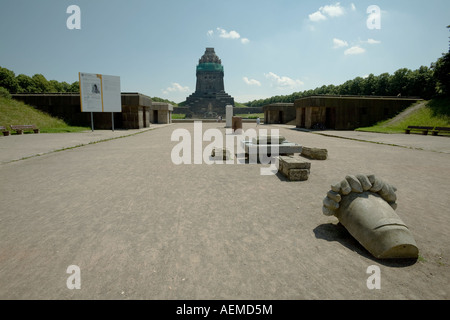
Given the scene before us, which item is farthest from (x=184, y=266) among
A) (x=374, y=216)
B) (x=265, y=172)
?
(x=265, y=172)

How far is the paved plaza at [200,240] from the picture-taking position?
270 centimetres

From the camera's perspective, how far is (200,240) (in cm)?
374

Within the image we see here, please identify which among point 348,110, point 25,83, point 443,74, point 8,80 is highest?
point 25,83

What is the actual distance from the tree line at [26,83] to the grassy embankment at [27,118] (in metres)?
25.4

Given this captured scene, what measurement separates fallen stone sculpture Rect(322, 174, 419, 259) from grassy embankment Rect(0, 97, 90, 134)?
27030 mm

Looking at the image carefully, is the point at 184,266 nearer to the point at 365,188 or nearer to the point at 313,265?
the point at 313,265

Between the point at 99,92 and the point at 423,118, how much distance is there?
34.6 meters

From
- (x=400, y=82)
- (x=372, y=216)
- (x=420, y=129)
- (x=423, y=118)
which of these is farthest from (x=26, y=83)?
(x=400, y=82)

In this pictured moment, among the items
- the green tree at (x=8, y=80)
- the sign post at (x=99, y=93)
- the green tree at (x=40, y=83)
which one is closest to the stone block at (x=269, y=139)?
the sign post at (x=99, y=93)

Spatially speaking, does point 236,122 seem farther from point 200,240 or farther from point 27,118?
point 27,118

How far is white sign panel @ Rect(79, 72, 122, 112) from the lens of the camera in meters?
23.2

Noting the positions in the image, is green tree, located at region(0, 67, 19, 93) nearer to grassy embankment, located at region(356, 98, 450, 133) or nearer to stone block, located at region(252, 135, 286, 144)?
stone block, located at region(252, 135, 286, 144)

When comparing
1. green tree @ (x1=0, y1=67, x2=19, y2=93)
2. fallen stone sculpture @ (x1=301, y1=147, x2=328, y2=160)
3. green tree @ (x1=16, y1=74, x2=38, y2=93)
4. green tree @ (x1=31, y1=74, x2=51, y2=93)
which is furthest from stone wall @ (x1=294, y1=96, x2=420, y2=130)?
green tree @ (x1=31, y1=74, x2=51, y2=93)
